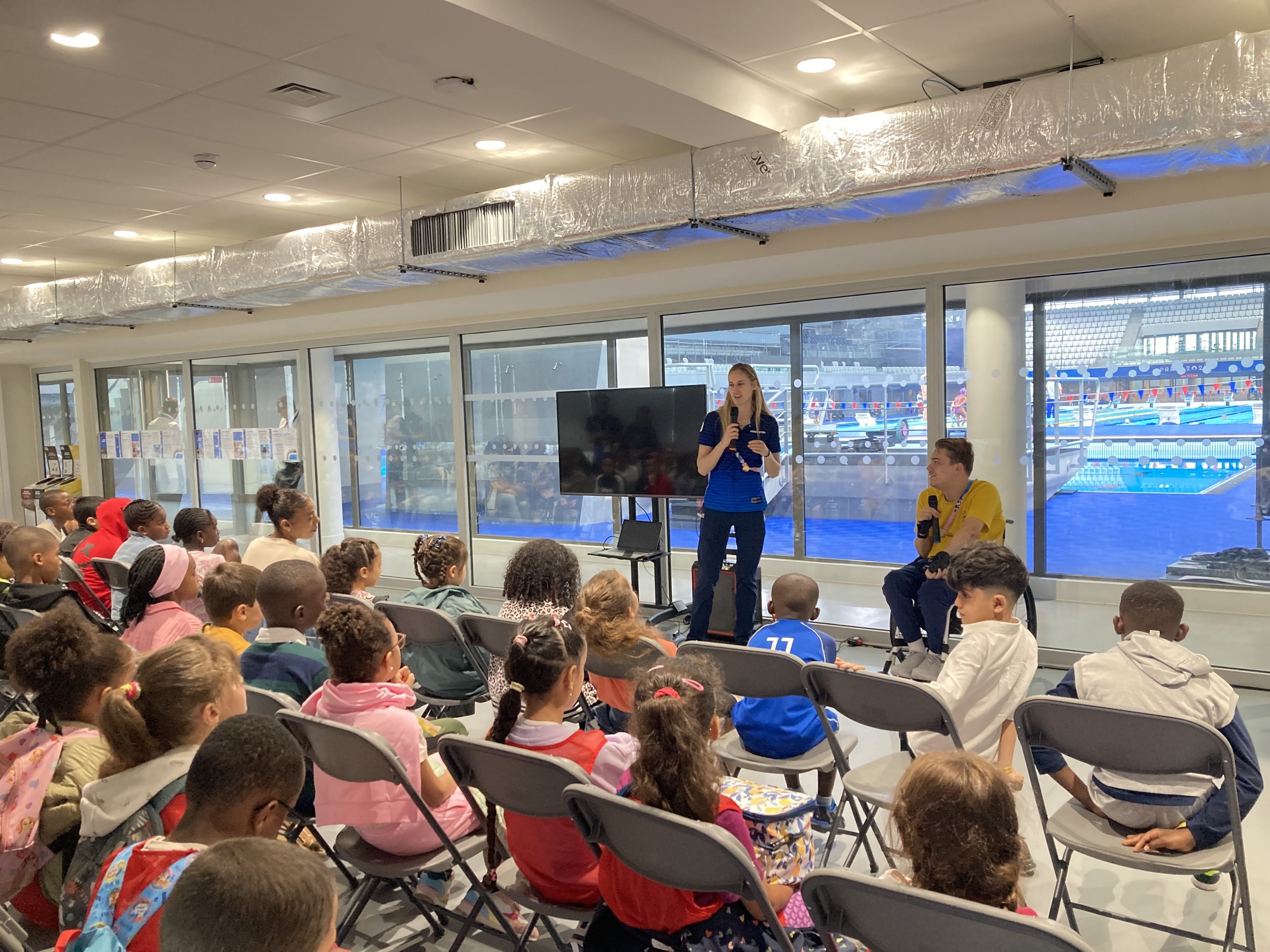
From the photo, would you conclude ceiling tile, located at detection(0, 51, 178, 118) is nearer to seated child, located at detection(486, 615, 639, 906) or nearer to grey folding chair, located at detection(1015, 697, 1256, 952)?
seated child, located at detection(486, 615, 639, 906)

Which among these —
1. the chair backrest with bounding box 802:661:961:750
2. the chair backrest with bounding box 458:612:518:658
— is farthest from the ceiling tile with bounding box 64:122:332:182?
the chair backrest with bounding box 802:661:961:750

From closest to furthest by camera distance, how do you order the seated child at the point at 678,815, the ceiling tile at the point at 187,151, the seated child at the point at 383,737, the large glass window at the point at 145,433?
the seated child at the point at 678,815 < the seated child at the point at 383,737 < the ceiling tile at the point at 187,151 < the large glass window at the point at 145,433

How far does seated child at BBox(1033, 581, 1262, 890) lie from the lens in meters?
2.22

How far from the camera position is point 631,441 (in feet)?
21.2

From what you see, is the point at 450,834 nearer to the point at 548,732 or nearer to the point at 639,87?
the point at 548,732

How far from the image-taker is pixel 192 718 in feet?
6.57

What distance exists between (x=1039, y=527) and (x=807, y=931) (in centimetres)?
396

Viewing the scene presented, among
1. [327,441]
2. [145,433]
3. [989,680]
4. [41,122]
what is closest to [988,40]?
[989,680]

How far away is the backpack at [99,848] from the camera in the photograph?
191 cm

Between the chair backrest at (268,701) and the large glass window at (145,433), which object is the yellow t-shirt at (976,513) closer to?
the chair backrest at (268,701)

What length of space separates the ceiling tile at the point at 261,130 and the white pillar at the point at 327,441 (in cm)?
417

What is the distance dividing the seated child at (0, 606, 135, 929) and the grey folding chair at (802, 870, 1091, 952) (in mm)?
1630

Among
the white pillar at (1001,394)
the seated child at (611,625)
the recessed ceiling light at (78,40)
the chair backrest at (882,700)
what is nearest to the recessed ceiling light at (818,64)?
the white pillar at (1001,394)

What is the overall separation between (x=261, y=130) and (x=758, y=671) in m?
3.53
